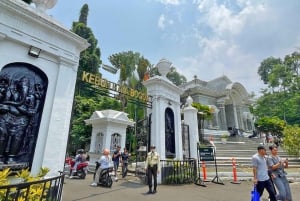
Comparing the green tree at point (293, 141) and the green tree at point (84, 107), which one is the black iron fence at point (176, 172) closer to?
the green tree at point (84, 107)

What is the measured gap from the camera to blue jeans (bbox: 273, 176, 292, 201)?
4535 millimetres

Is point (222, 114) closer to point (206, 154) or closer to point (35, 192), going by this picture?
point (206, 154)

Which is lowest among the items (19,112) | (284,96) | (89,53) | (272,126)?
(19,112)

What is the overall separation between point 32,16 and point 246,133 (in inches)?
1156

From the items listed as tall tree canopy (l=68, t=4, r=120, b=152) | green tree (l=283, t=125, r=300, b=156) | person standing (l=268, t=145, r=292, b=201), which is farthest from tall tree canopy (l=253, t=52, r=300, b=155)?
person standing (l=268, t=145, r=292, b=201)

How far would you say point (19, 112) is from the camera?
4168 millimetres

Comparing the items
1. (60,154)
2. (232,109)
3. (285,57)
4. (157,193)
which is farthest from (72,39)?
(285,57)

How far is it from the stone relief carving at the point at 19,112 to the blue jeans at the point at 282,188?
19.7 feet

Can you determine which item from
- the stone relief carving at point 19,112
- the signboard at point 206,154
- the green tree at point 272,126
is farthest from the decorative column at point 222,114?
the stone relief carving at point 19,112

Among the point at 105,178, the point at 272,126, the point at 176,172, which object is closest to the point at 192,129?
the point at 176,172

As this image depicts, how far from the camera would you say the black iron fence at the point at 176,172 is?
7762mm

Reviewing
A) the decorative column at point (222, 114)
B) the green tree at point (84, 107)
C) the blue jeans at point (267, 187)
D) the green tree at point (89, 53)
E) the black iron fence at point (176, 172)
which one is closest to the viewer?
the blue jeans at point (267, 187)

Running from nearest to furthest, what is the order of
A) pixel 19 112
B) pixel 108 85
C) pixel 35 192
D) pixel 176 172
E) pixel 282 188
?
pixel 35 192, pixel 19 112, pixel 282 188, pixel 108 85, pixel 176 172

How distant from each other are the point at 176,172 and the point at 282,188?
4.03 meters
